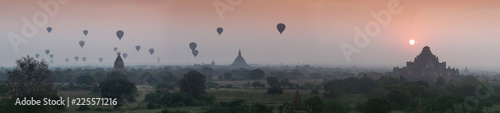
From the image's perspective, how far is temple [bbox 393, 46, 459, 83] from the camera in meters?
99.5

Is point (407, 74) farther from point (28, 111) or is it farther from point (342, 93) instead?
point (28, 111)

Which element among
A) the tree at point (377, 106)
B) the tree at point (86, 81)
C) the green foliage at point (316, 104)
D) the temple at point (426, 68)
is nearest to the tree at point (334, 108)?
the green foliage at point (316, 104)

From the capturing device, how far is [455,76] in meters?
104

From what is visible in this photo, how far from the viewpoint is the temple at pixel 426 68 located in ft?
327

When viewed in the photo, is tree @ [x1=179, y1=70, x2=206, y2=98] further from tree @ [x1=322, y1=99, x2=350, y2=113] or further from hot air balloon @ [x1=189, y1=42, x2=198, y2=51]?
hot air balloon @ [x1=189, y1=42, x2=198, y2=51]

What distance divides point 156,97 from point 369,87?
31.9 metres

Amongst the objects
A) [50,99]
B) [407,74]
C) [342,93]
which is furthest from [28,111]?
[407,74]

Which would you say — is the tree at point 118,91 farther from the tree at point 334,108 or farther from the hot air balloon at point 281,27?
the hot air balloon at point 281,27

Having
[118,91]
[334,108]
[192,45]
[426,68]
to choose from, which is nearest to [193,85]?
[118,91]

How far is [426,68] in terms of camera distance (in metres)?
100

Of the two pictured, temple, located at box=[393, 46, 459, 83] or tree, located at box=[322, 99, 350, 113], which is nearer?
tree, located at box=[322, 99, 350, 113]

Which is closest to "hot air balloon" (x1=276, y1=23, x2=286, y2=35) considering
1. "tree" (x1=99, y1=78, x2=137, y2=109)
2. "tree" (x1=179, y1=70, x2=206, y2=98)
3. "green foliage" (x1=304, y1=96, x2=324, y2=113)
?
"tree" (x1=179, y1=70, x2=206, y2=98)

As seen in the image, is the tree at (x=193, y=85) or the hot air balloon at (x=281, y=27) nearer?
the tree at (x=193, y=85)

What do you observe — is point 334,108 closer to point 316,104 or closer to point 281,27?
point 316,104
